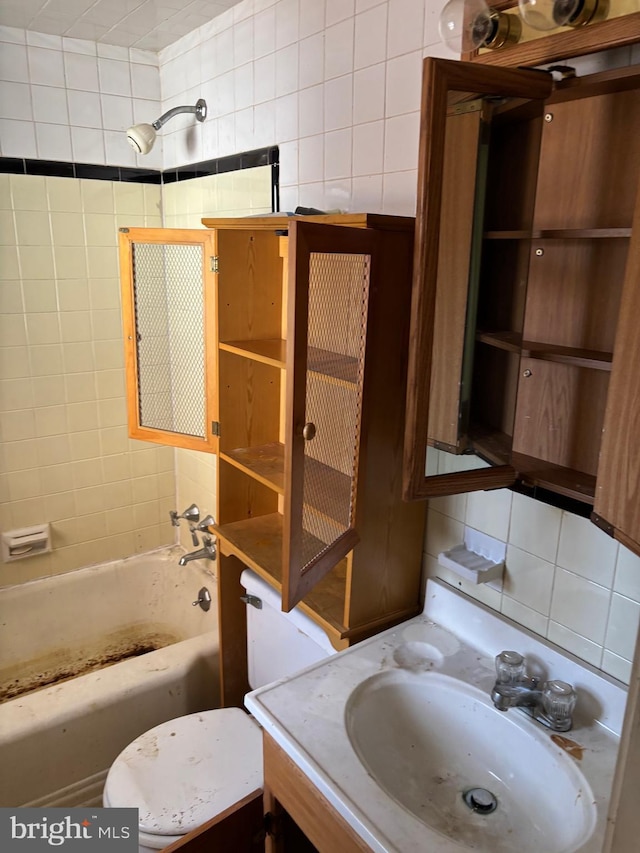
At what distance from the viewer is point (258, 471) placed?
5.61 feet

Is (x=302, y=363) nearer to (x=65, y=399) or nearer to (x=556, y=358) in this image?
(x=556, y=358)

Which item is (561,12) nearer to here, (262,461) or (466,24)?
(466,24)

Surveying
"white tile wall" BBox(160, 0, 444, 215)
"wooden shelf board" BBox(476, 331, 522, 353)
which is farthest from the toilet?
"white tile wall" BBox(160, 0, 444, 215)

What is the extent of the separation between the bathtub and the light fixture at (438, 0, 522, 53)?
1898 mm

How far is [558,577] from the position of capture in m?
1.28

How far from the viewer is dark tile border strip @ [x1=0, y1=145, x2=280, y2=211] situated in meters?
1.97

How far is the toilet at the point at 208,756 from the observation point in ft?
5.08

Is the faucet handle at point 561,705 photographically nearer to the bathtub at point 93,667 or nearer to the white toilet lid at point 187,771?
the white toilet lid at point 187,771

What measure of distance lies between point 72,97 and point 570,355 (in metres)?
2.21

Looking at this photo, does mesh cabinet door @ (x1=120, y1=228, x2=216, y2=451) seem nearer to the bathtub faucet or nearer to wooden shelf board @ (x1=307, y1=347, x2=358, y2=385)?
the bathtub faucet

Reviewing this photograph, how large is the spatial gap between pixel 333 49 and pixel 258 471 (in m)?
1.11

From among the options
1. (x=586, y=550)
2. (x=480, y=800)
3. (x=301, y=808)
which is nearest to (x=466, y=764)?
(x=480, y=800)

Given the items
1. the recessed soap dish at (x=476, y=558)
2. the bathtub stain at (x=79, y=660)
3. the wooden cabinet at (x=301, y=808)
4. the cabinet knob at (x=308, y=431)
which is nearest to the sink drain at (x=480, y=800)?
the wooden cabinet at (x=301, y=808)

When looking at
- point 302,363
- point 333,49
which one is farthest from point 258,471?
point 333,49
